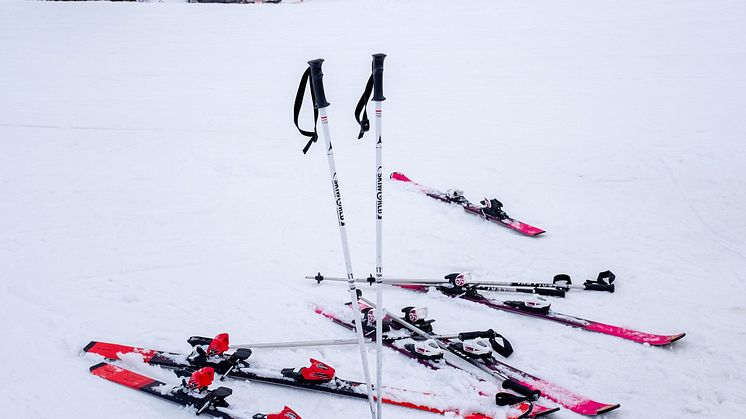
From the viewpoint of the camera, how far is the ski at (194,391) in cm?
441

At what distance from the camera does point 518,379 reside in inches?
188

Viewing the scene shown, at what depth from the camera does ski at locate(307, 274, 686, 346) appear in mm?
5324

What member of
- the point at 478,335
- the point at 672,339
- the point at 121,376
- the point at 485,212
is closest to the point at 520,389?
the point at 478,335

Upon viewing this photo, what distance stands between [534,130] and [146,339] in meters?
9.99

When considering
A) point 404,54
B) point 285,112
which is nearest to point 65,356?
point 285,112

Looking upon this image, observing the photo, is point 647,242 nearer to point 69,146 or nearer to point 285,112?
point 285,112

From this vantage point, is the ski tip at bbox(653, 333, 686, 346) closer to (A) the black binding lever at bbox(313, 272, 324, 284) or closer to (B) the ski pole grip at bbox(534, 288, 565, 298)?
(B) the ski pole grip at bbox(534, 288, 565, 298)

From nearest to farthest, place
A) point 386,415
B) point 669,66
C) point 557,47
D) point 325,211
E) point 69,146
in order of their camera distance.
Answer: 1. point 386,415
2. point 325,211
3. point 69,146
4. point 669,66
5. point 557,47

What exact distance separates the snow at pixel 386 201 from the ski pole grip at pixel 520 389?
1.44 feet

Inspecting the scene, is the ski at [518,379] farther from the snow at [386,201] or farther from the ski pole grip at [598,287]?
the ski pole grip at [598,287]

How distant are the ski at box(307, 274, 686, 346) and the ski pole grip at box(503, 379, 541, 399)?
4.62ft

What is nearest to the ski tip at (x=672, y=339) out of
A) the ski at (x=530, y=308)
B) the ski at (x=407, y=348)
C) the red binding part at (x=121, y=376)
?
the ski at (x=530, y=308)

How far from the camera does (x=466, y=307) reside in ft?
20.1

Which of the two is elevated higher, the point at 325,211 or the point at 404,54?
the point at 404,54
